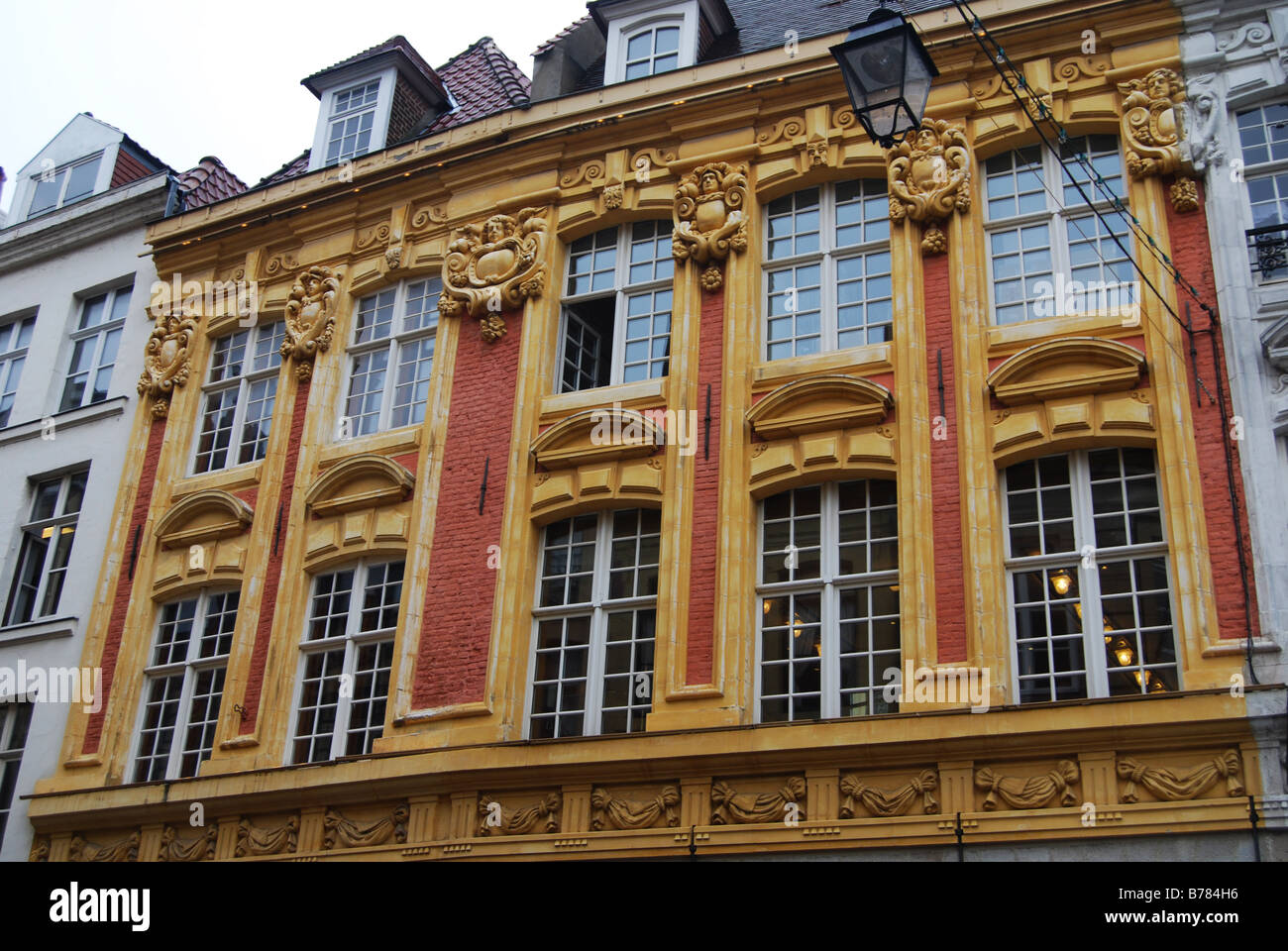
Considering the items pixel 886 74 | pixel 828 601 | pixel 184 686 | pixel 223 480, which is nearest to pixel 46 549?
pixel 223 480

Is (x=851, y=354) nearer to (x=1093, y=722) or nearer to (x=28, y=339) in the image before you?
(x=1093, y=722)

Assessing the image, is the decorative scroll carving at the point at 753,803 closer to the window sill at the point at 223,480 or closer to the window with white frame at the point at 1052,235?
the window with white frame at the point at 1052,235

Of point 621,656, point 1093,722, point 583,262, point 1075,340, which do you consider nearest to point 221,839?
point 621,656

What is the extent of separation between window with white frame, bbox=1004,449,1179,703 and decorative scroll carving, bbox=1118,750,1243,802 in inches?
36.4

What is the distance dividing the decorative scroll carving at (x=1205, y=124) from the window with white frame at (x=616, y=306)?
580 centimetres

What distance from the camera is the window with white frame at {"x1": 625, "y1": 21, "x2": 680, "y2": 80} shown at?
61.8ft

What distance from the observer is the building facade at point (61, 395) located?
61.8ft

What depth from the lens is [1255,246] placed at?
Answer: 1397 cm

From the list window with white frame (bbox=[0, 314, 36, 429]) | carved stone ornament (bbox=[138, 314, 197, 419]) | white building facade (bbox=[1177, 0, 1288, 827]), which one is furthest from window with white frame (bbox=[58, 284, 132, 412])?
white building facade (bbox=[1177, 0, 1288, 827])

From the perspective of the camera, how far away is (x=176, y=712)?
17.7 m

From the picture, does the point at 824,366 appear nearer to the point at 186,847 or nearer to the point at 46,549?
the point at 186,847

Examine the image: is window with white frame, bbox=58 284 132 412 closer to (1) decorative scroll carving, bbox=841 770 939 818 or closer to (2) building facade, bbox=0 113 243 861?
(2) building facade, bbox=0 113 243 861
